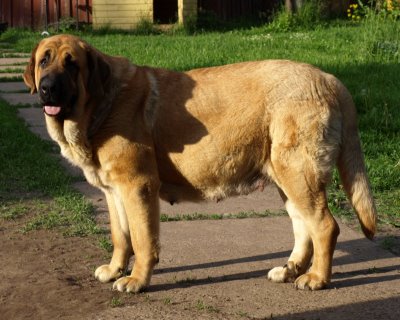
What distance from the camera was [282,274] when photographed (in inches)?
209

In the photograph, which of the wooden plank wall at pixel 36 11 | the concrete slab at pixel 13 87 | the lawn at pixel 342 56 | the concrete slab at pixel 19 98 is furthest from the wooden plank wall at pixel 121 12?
the concrete slab at pixel 19 98

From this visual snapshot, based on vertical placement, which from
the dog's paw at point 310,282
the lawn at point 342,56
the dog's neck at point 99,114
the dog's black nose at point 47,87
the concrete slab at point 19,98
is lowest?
the dog's paw at point 310,282

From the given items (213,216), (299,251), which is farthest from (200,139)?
(213,216)

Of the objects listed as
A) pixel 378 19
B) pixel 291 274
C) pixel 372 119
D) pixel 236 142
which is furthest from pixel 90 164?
pixel 378 19

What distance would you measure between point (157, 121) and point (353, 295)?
159 centimetres

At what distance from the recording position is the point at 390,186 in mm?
7379

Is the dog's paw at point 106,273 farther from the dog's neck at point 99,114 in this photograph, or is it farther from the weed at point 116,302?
the dog's neck at point 99,114

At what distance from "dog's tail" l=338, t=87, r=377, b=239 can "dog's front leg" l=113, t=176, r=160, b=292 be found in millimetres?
1183

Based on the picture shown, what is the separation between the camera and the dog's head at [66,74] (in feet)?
16.4

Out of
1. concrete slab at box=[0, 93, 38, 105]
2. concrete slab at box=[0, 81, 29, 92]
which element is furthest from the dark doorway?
concrete slab at box=[0, 93, 38, 105]

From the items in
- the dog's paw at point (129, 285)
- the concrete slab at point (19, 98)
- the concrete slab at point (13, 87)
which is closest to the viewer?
the dog's paw at point (129, 285)

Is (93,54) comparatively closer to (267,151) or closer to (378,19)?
(267,151)

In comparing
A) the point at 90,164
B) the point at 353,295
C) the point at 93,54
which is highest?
the point at 93,54

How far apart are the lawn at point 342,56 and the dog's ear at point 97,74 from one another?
238 cm
